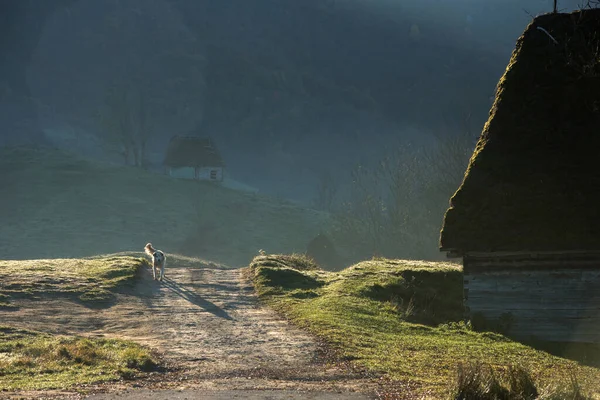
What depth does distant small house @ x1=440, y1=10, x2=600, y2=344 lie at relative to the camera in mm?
21578

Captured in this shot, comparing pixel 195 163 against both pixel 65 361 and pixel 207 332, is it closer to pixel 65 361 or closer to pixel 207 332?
pixel 207 332

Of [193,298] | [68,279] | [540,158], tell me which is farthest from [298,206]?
[540,158]

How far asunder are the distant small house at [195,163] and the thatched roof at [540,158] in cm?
7899

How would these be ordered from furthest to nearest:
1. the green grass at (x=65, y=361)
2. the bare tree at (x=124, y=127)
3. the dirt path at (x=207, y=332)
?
the bare tree at (x=124, y=127), the dirt path at (x=207, y=332), the green grass at (x=65, y=361)

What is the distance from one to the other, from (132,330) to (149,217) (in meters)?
56.3

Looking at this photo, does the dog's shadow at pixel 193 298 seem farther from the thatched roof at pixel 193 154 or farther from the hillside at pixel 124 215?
the thatched roof at pixel 193 154

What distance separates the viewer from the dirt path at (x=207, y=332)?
45.1ft

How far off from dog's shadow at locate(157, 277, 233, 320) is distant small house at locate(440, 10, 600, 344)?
7223mm

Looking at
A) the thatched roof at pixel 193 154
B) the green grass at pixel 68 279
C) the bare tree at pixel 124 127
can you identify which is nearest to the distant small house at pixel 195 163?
the thatched roof at pixel 193 154

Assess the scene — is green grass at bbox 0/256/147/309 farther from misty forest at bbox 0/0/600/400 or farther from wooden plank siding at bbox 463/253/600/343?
wooden plank siding at bbox 463/253/600/343

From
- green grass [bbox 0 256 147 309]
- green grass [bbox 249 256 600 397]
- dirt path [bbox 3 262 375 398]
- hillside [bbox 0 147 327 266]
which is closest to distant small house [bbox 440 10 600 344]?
green grass [bbox 249 256 600 397]

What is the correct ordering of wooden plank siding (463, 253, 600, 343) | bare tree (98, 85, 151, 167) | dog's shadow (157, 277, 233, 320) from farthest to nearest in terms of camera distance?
bare tree (98, 85, 151, 167)
dog's shadow (157, 277, 233, 320)
wooden plank siding (463, 253, 600, 343)

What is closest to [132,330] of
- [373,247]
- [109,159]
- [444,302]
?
[444,302]

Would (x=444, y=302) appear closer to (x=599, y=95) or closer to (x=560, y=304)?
(x=560, y=304)
